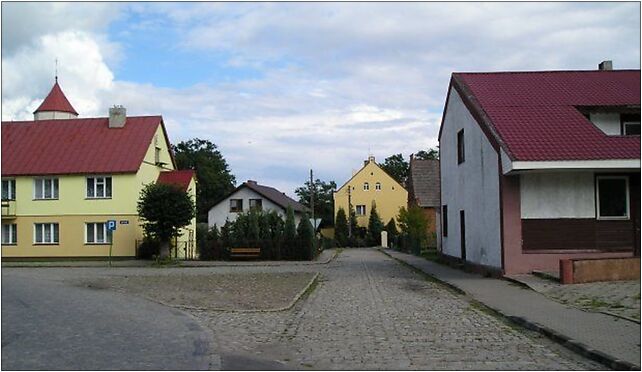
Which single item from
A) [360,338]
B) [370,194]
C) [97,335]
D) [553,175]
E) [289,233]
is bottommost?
[360,338]

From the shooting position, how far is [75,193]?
134ft

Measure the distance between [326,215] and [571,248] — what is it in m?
83.3

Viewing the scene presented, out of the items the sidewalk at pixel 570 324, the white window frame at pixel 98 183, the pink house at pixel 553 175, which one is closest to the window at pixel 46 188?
the white window frame at pixel 98 183

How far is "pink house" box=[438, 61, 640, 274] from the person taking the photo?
21266mm

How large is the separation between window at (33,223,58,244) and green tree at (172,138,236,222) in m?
51.6

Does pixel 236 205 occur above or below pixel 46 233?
above

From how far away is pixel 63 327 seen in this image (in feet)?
39.9

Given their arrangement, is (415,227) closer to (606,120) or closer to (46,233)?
(46,233)

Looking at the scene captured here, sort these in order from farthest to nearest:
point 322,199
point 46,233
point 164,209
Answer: point 322,199 < point 46,233 < point 164,209

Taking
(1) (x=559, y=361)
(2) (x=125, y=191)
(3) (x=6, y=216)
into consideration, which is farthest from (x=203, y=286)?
(3) (x=6, y=216)

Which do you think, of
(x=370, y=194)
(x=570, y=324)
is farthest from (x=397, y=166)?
(x=570, y=324)

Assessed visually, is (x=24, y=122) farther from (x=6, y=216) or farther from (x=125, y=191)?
(x=125, y=191)

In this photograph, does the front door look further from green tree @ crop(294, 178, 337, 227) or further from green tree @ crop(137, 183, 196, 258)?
green tree @ crop(294, 178, 337, 227)

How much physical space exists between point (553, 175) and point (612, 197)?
2032 millimetres
